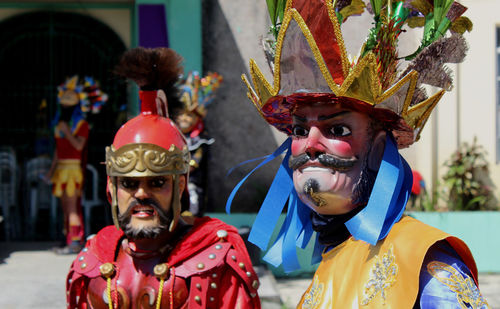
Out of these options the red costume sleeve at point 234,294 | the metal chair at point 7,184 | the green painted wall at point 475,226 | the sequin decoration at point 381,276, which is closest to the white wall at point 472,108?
the green painted wall at point 475,226

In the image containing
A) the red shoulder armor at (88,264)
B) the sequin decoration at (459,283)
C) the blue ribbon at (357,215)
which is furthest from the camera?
the red shoulder armor at (88,264)

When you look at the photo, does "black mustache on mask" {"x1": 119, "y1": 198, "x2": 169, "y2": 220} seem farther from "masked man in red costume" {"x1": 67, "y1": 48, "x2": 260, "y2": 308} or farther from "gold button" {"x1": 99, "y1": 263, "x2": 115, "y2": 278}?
"gold button" {"x1": 99, "y1": 263, "x2": 115, "y2": 278}

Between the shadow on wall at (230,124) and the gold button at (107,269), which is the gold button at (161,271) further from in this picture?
the shadow on wall at (230,124)

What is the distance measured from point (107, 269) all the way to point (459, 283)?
60.0 inches

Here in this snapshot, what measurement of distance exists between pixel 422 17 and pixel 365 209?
660 mm

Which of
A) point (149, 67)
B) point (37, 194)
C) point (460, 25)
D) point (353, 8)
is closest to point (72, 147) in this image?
point (37, 194)

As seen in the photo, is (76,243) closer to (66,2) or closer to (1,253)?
(1,253)

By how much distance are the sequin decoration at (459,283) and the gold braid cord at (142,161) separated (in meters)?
1.30

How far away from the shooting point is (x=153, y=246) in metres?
2.71

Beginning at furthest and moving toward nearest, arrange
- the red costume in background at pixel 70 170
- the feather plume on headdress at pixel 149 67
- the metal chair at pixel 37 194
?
the metal chair at pixel 37 194 < the red costume in background at pixel 70 170 < the feather plume on headdress at pixel 149 67

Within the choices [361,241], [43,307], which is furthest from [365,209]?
[43,307]

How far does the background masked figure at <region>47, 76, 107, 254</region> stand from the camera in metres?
6.61

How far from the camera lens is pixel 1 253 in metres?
6.93

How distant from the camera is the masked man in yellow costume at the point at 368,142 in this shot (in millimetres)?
1690
